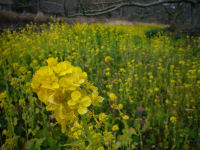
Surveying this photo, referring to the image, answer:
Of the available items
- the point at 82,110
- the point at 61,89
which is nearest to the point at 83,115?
the point at 82,110

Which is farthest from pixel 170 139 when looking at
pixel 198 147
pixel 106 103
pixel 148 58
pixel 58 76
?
pixel 148 58

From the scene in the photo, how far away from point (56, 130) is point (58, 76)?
3.62ft

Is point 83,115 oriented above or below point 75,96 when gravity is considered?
below

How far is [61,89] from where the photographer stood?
0.71 m

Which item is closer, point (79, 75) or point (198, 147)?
point (79, 75)

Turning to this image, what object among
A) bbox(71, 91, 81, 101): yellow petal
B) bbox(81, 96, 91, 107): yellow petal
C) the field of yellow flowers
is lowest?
the field of yellow flowers

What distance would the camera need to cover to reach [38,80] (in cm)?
69

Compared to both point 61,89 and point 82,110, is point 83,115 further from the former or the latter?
point 61,89

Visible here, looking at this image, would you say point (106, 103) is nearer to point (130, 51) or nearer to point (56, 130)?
point (56, 130)

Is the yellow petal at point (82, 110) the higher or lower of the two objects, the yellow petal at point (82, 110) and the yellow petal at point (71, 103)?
the lower

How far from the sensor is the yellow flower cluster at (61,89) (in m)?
0.67

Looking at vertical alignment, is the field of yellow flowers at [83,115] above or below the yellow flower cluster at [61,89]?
below

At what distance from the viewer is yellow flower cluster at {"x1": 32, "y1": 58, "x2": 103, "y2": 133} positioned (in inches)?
26.3

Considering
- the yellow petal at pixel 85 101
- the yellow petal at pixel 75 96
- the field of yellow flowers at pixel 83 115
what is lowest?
the field of yellow flowers at pixel 83 115
